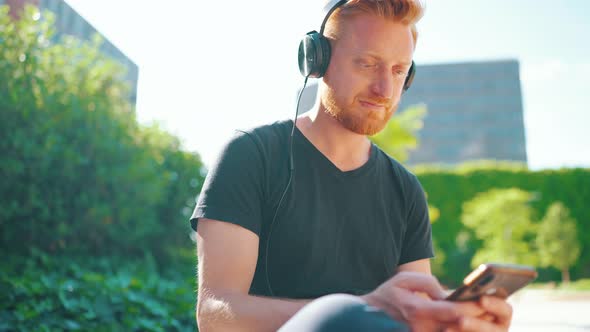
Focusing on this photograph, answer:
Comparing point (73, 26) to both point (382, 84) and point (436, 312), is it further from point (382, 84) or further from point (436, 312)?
point (436, 312)

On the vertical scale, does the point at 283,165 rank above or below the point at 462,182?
above

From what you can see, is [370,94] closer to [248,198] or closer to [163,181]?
[248,198]

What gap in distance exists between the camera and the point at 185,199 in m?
7.77

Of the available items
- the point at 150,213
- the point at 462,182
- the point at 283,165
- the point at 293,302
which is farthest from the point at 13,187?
the point at 462,182

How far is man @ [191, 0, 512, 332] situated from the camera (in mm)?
1652

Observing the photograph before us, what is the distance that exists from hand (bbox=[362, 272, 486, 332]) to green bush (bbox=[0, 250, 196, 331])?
11.3ft

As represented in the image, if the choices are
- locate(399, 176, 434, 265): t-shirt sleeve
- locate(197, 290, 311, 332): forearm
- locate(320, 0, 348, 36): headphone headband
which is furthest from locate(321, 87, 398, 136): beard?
locate(197, 290, 311, 332): forearm

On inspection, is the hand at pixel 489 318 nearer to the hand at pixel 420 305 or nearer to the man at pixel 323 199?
the hand at pixel 420 305

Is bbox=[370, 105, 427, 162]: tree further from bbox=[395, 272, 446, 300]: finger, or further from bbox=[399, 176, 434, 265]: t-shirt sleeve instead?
bbox=[395, 272, 446, 300]: finger

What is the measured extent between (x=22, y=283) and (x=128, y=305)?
0.84 metres

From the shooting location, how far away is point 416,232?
222 cm

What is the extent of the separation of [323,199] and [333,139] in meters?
0.25

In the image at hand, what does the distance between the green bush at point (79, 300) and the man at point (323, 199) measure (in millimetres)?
2764

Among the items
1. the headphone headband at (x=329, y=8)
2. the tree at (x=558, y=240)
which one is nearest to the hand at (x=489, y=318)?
the headphone headband at (x=329, y=8)
